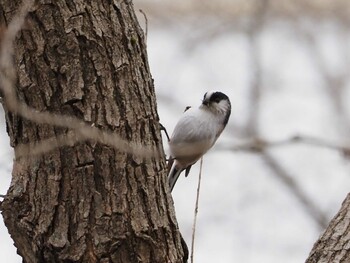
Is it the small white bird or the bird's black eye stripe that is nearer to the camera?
the small white bird

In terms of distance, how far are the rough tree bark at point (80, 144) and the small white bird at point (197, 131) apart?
118 cm

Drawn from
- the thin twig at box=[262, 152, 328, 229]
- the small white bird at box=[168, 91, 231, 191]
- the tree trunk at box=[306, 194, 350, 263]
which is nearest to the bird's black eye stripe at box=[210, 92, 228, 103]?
the small white bird at box=[168, 91, 231, 191]

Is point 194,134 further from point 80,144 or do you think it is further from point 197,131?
point 80,144

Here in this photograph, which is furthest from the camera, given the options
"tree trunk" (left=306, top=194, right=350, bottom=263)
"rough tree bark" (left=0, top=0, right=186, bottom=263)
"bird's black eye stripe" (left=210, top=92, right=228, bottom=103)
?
"bird's black eye stripe" (left=210, top=92, right=228, bottom=103)

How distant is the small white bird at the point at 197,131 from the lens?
399cm

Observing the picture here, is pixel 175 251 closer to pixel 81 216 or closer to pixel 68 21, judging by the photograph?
pixel 81 216

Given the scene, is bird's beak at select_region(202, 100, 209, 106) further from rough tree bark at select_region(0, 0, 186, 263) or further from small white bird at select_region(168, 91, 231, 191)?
rough tree bark at select_region(0, 0, 186, 263)

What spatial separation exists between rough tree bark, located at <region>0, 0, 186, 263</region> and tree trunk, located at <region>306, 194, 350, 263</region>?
712mm

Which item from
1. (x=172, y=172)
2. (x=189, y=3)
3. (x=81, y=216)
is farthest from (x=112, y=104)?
(x=189, y=3)

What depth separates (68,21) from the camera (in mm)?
2693

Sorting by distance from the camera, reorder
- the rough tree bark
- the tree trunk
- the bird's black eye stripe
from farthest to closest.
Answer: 1. the bird's black eye stripe
2. the tree trunk
3. the rough tree bark

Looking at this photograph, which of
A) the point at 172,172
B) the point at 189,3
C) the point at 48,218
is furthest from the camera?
the point at 189,3

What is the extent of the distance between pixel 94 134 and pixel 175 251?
543 millimetres

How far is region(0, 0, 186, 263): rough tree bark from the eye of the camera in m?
2.69
